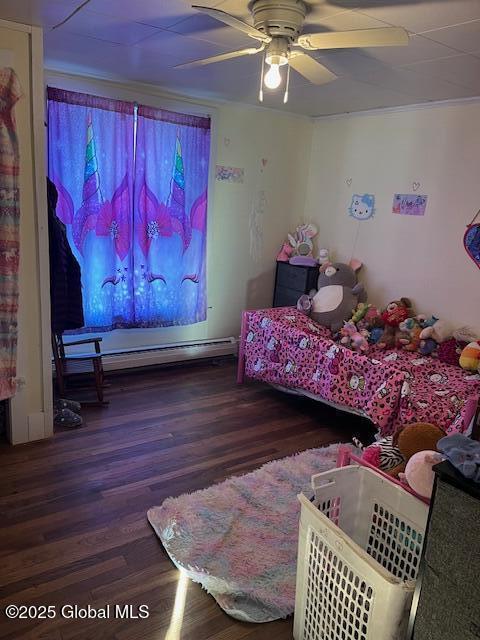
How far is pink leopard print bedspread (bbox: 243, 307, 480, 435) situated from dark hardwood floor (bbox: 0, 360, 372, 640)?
32cm

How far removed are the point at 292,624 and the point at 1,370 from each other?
1979mm

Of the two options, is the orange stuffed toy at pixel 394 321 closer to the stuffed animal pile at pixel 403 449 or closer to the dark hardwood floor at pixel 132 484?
the dark hardwood floor at pixel 132 484

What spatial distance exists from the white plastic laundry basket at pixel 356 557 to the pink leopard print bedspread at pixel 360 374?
37.1 inches

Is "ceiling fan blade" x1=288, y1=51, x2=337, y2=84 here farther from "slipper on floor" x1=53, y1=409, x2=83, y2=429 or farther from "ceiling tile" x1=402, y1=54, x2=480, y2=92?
"slipper on floor" x1=53, y1=409, x2=83, y2=429

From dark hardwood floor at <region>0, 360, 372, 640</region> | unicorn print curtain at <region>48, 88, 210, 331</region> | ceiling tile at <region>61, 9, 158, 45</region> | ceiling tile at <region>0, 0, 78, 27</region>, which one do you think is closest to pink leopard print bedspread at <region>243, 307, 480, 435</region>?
dark hardwood floor at <region>0, 360, 372, 640</region>

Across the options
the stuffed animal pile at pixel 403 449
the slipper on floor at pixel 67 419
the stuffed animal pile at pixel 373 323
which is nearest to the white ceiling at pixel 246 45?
the stuffed animal pile at pixel 373 323

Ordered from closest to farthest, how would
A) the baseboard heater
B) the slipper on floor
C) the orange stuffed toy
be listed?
1. the slipper on floor
2. the orange stuffed toy
3. the baseboard heater

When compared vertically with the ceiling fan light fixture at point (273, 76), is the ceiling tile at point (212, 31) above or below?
above

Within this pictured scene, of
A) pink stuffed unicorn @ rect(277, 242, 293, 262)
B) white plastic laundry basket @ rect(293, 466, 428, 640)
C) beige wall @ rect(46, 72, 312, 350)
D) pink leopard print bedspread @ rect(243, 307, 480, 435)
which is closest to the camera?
white plastic laundry basket @ rect(293, 466, 428, 640)

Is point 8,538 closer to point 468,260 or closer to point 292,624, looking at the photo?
point 292,624

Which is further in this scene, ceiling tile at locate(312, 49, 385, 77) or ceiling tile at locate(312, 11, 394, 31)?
ceiling tile at locate(312, 49, 385, 77)

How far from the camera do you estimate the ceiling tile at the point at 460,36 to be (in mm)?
2053

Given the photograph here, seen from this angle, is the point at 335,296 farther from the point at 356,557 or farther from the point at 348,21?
the point at 356,557

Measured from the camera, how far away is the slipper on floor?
3180 millimetres
